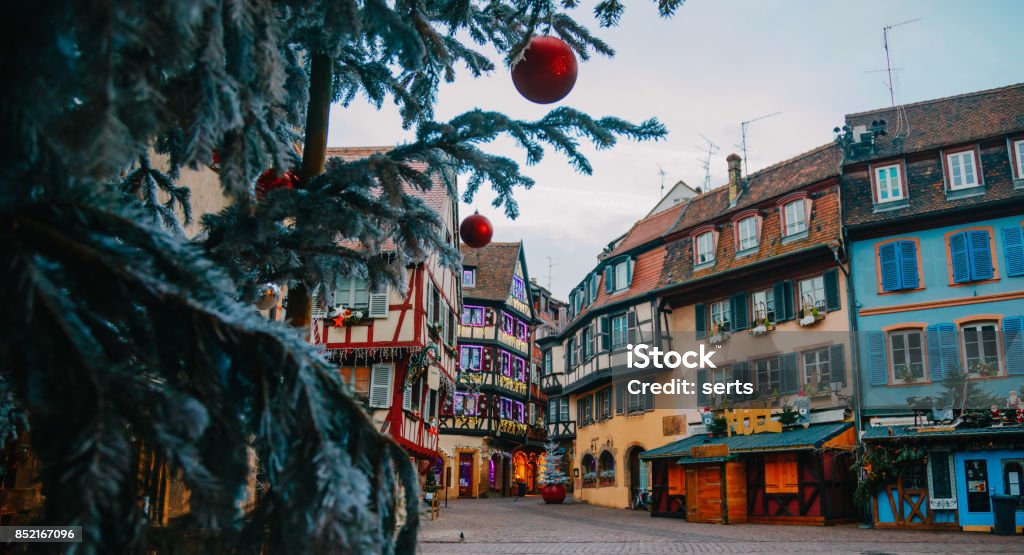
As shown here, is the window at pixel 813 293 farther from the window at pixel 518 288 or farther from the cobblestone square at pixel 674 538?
the window at pixel 518 288

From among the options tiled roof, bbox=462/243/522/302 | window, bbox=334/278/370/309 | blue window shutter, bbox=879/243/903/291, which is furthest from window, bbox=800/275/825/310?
tiled roof, bbox=462/243/522/302

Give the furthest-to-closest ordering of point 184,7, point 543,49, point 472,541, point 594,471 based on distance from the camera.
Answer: point 594,471
point 472,541
point 543,49
point 184,7

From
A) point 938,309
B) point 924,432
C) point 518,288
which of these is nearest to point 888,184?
point 938,309

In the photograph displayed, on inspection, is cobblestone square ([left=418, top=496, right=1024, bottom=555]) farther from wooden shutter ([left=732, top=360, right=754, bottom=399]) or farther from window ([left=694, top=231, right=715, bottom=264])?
window ([left=694, top=231, right=715, bottom=264])

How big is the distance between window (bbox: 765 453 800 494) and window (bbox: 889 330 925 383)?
3581mm

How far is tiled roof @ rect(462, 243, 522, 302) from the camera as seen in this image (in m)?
40.9

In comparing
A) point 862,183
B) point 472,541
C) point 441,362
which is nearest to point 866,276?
point 862,183

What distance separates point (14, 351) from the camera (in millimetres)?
1736

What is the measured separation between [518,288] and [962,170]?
25.2 m

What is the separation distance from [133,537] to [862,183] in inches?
973

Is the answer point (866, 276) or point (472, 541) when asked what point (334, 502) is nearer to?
point (472, 541)

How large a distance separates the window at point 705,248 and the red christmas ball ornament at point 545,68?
2423 cm

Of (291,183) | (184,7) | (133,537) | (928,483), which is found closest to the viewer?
(184,7)

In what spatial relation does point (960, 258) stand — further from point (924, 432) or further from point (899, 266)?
point (924, 432)
